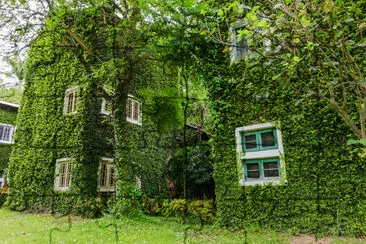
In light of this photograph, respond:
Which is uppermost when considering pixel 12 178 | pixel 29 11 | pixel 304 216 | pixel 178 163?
pixel 29 11

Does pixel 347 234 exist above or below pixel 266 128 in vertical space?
below

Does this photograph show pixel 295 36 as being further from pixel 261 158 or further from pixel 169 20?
pixel 169 20

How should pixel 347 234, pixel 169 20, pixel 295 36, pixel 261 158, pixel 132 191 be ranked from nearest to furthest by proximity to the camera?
1. pixel 295 36
2. pixel 347 234
3. pixel 261 158
4. pixel 169 20
5. pixel 132 191

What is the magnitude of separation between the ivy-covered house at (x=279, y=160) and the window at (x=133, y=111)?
4.65 metres

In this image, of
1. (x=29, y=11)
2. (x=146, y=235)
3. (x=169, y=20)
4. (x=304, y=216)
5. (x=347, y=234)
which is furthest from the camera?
(x=29, y=11)

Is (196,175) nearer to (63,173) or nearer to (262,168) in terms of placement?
(262,168)

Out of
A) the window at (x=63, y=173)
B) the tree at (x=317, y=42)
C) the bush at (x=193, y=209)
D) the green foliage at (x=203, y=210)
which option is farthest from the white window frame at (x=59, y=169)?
the tree at (x=317, y=42)

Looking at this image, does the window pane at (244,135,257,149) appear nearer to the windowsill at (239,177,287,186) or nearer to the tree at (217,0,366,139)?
the windowsill at (239,177,287,186)

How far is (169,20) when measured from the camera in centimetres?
505

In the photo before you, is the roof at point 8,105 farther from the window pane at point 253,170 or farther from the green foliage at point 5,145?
the window pane at point 253,170

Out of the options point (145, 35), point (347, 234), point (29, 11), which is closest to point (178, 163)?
point (145, 35)

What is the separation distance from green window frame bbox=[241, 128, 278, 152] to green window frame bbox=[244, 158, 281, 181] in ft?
0.83

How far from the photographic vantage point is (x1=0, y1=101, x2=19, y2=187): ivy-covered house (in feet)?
40.1

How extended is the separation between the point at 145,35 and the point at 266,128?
12.0ft
